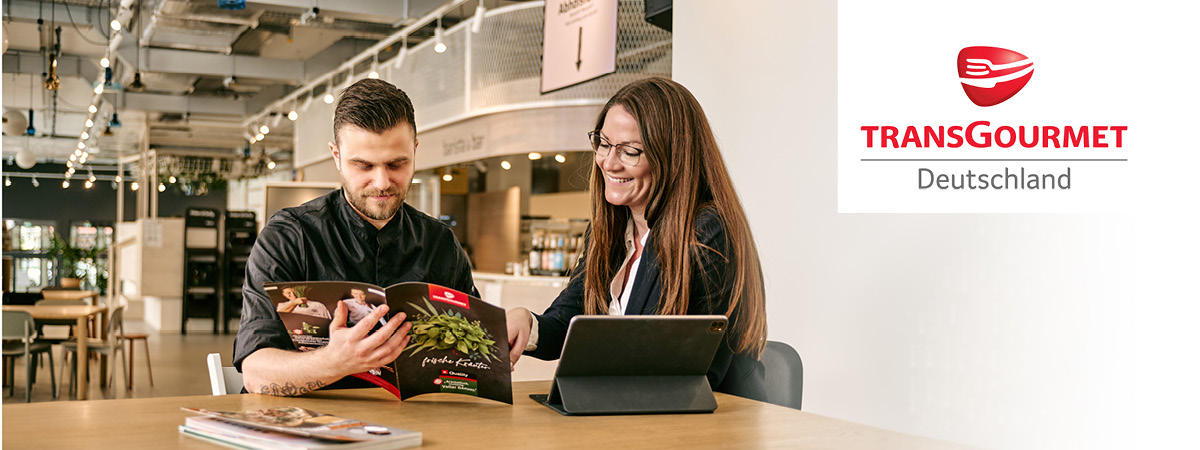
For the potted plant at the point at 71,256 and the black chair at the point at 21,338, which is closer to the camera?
the black chair at the point at 21,338

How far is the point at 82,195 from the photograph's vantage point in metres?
26.2

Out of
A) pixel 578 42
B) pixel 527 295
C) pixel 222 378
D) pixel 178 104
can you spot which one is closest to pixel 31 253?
pixel 178 104

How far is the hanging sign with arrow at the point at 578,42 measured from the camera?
505 centimetres

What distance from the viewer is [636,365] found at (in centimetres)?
183

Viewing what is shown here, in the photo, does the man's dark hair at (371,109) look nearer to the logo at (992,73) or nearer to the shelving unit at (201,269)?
the logo at (992,73)

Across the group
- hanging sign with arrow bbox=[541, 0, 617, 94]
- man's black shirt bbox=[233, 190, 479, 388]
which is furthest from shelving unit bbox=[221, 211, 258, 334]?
man's black shirt bbox=[233, 190, 479, 388]

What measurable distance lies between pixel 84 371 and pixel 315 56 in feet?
20.2

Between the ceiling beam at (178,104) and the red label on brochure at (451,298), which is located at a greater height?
the ceiling beam at (178,104)

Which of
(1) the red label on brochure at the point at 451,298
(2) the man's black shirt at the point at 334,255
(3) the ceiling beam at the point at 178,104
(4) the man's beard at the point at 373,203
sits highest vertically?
(3) the ceiling beam at the point at 178,104

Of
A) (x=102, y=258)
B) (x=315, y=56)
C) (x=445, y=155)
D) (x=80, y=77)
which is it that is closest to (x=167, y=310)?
(x=80, y=77)

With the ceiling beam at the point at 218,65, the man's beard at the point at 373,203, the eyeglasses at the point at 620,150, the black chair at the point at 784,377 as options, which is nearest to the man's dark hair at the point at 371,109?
the man's beard at the point at 373,203

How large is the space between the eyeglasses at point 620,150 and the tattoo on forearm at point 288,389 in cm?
85

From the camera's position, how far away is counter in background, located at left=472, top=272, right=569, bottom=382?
668 cm

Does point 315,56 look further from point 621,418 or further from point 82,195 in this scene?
point 82,195
